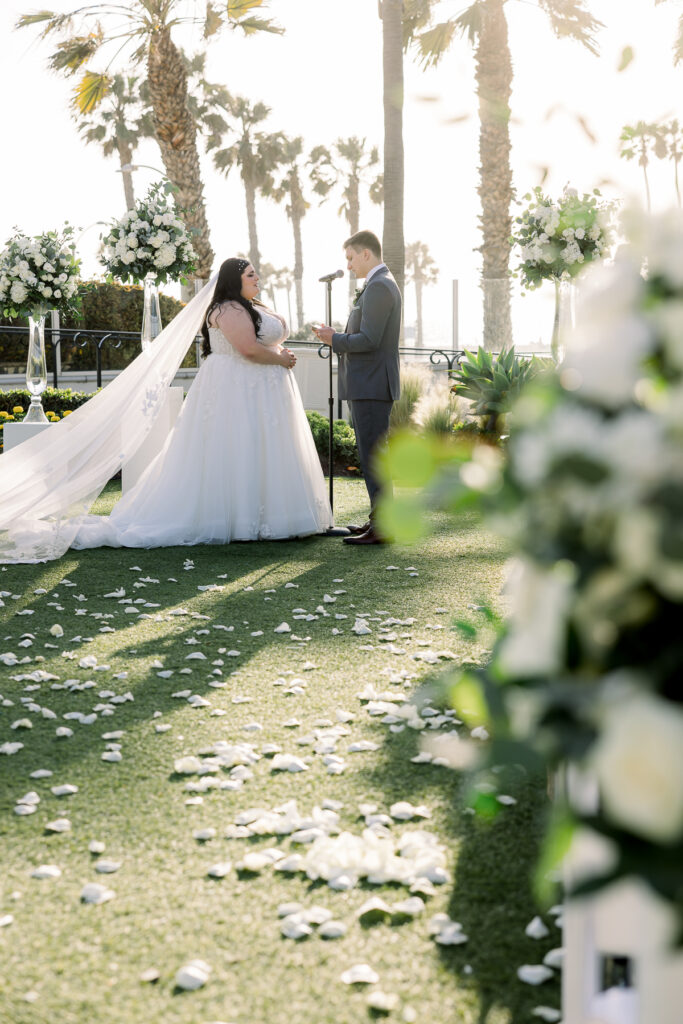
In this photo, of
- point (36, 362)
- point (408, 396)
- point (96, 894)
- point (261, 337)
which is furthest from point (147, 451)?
point (96, 894)

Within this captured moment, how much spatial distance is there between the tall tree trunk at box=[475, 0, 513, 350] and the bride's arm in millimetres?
9230

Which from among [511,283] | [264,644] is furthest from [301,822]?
[511,283]

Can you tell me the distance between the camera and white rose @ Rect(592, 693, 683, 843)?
0.73 metres

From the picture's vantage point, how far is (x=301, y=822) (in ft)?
8.29

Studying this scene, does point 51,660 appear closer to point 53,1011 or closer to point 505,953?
point 53,1011

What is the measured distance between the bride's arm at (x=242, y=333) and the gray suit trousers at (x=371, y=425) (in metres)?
0.78

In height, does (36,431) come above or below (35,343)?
below

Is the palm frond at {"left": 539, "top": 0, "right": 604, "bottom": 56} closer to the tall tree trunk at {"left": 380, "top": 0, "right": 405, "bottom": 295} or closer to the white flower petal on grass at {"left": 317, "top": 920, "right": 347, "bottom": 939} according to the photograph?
the tall tree trunk at {"left": 380, "top": 0, "right": 405, "bottom": 295}

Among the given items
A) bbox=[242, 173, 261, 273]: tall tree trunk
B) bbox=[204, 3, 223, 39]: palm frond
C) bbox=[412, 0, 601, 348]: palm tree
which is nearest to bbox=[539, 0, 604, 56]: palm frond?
bbox=[412, 0, 601, 348]: palm tree

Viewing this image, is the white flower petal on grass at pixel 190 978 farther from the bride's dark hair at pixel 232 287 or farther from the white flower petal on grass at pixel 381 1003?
the bride's dark hair at pixel 232 287

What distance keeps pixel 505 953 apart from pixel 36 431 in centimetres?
700

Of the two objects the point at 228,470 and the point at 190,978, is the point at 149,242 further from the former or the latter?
the point at 190,978

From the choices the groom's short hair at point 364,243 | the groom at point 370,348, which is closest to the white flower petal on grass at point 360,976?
the groom at point 370,348

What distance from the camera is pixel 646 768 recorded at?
732mm
